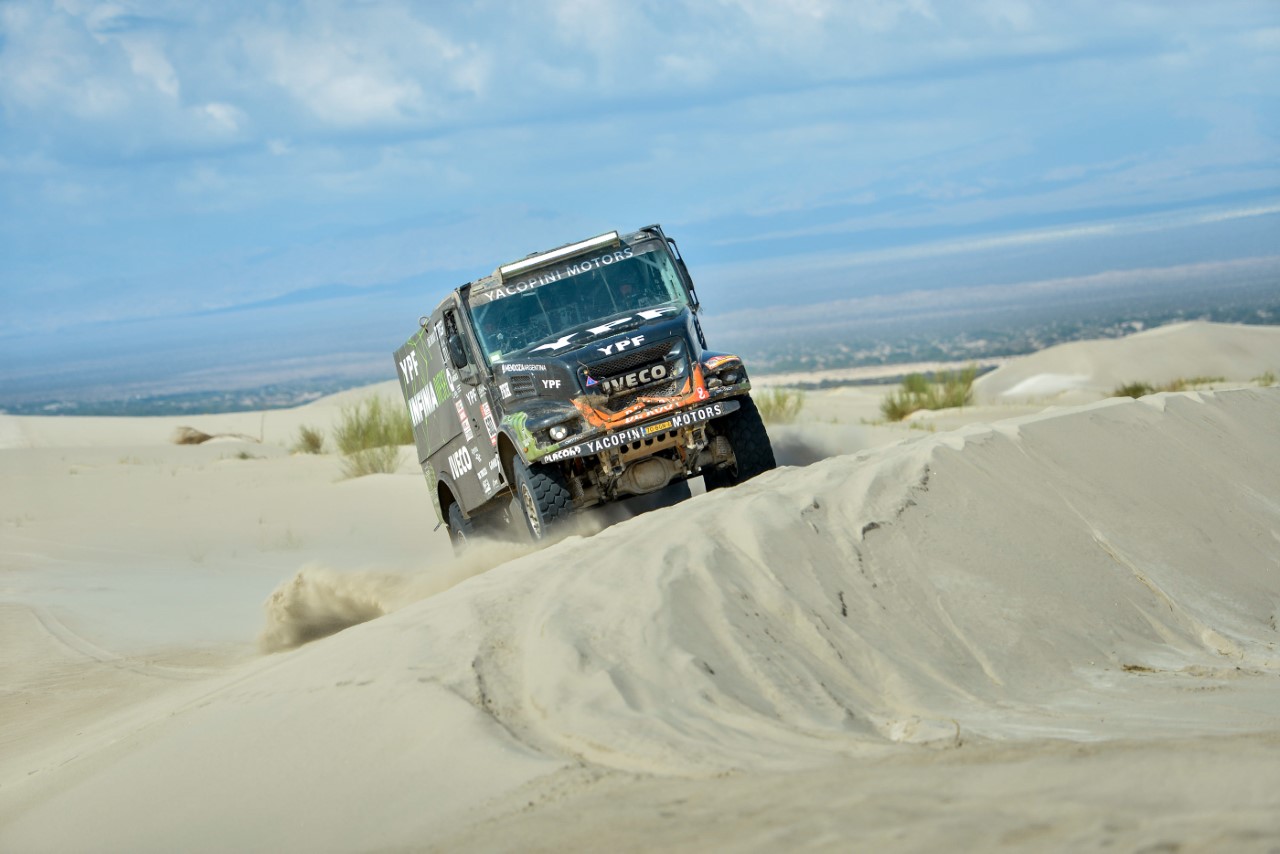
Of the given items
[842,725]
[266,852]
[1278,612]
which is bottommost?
[1278,612]

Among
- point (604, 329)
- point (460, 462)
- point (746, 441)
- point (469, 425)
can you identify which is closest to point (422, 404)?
point (460, 462)

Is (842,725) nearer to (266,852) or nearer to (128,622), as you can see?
(266,852)

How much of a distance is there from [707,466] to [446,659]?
477 cm

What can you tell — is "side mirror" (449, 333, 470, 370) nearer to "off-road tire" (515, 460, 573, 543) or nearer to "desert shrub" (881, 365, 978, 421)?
"off-road tire" (515, 460, 573, 543)

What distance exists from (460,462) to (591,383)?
246cm

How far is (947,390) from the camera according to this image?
23.5 m

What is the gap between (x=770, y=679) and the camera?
5285 millimetres

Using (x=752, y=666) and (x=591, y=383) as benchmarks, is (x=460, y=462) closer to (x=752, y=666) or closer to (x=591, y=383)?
(x=591, y=383)

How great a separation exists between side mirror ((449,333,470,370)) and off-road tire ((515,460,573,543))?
1.06m

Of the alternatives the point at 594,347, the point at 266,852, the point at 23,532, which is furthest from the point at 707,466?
the point at 23,532

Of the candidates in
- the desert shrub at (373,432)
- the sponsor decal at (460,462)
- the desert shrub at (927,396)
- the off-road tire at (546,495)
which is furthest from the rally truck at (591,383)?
the desert shrub at (927,396)

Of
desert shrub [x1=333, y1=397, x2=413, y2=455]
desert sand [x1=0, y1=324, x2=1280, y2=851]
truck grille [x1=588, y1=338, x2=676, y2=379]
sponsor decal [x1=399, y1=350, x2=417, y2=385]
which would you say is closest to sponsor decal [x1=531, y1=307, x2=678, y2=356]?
truck grille [x1=588, y1=338, x2=676, y2=379]

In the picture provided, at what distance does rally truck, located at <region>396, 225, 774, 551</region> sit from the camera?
382 inches

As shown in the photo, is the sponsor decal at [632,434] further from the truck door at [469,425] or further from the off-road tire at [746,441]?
the truck door at [469,425]
